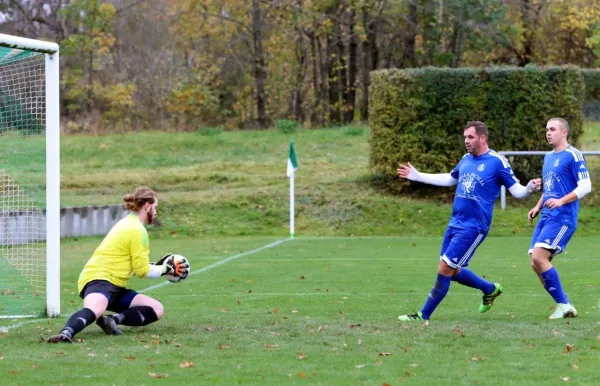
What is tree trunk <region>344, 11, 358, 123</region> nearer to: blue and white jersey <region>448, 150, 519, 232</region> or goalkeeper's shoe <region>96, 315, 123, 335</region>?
blue and white jersey <region>448, 150, 519, 232</region>

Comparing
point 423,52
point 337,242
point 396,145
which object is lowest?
point 337,242

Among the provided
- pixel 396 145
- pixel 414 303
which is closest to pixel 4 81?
pixel 414 303

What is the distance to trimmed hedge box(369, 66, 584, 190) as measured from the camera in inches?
982

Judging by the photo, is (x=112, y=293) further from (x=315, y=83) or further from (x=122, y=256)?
(x=315, y=83)

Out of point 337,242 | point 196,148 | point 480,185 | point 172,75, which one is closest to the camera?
point 480,185

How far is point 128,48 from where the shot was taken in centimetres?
4441

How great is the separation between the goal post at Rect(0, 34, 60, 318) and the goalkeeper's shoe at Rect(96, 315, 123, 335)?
1.60 meters

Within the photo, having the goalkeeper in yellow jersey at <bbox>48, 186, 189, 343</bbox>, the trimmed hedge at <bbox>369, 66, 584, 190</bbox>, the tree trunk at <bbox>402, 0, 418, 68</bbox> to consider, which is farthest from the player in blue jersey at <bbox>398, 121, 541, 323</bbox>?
the tree trunk at <bbox>402, 0, 418, 68</bbox>

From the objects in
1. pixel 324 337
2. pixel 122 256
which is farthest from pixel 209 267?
pixel 324 337

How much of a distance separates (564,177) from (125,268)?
169 inches

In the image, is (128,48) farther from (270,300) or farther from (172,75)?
(270,300)

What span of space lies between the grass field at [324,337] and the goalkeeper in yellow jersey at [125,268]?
20 centimetres

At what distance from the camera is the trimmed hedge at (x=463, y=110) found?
2495 centimetres

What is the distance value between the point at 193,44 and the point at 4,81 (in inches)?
1225
